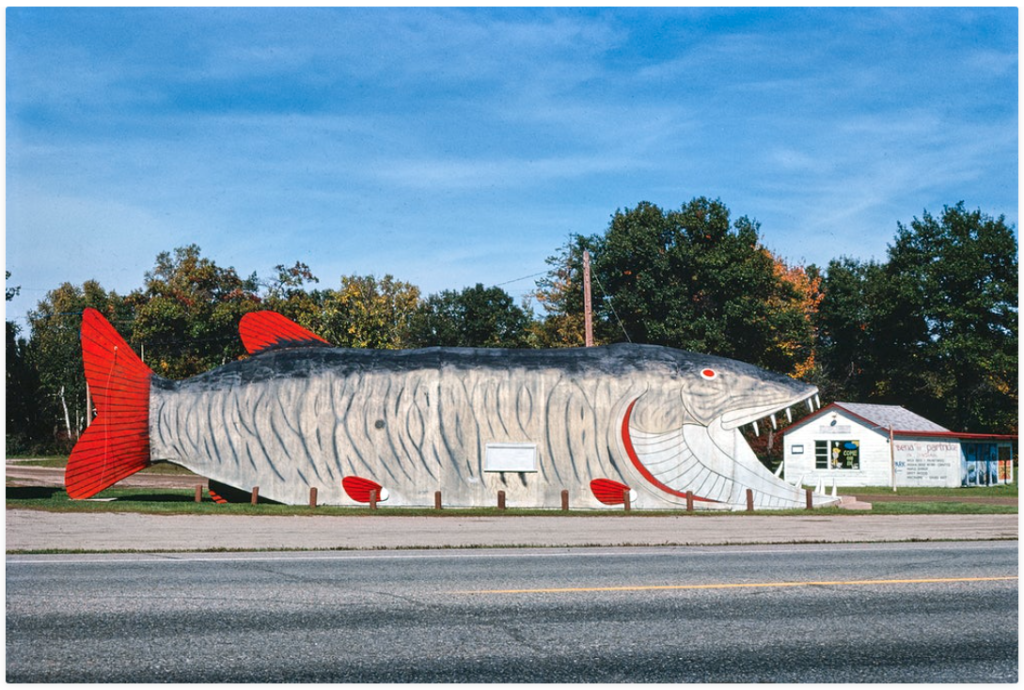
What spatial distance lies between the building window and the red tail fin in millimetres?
28761

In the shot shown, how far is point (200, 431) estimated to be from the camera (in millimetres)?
23391

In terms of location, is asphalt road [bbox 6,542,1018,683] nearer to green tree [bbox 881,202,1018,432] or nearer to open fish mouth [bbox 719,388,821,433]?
open fish mouth [bbox 719,388,821,433]

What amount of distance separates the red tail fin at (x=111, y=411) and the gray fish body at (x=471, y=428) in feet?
1.12

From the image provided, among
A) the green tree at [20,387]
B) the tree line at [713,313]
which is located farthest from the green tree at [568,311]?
the green tree at [20,387]

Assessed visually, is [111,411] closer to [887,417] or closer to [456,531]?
[456,531]

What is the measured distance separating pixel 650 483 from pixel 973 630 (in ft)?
52.3

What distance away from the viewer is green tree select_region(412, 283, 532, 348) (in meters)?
53.5

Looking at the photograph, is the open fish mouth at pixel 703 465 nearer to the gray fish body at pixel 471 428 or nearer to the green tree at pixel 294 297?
the gray fish body at pixel 471 428

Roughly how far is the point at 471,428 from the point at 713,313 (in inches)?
1111

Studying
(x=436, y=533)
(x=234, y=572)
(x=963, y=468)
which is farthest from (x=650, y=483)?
(x=963, y=468)

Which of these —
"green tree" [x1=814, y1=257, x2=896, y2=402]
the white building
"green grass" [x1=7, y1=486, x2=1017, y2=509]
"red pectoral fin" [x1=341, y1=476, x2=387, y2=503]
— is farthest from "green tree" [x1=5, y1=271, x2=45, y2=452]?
"green tree" [x1=814, y1=257, x2=896, y2=402]

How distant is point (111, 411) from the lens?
22.8m

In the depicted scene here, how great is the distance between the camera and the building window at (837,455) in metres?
41.6

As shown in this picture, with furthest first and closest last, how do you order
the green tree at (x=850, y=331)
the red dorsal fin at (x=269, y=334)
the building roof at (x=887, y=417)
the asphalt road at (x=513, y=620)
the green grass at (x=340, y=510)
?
1. the green tree at (x=850, y=331)
2. the building roof at (x=887, y=417)
3. the red dorsal fin at (x=269, y=334)
4. the green grass at (x=340, y=510)
5. the asphalt road at (x=513, y=620)
